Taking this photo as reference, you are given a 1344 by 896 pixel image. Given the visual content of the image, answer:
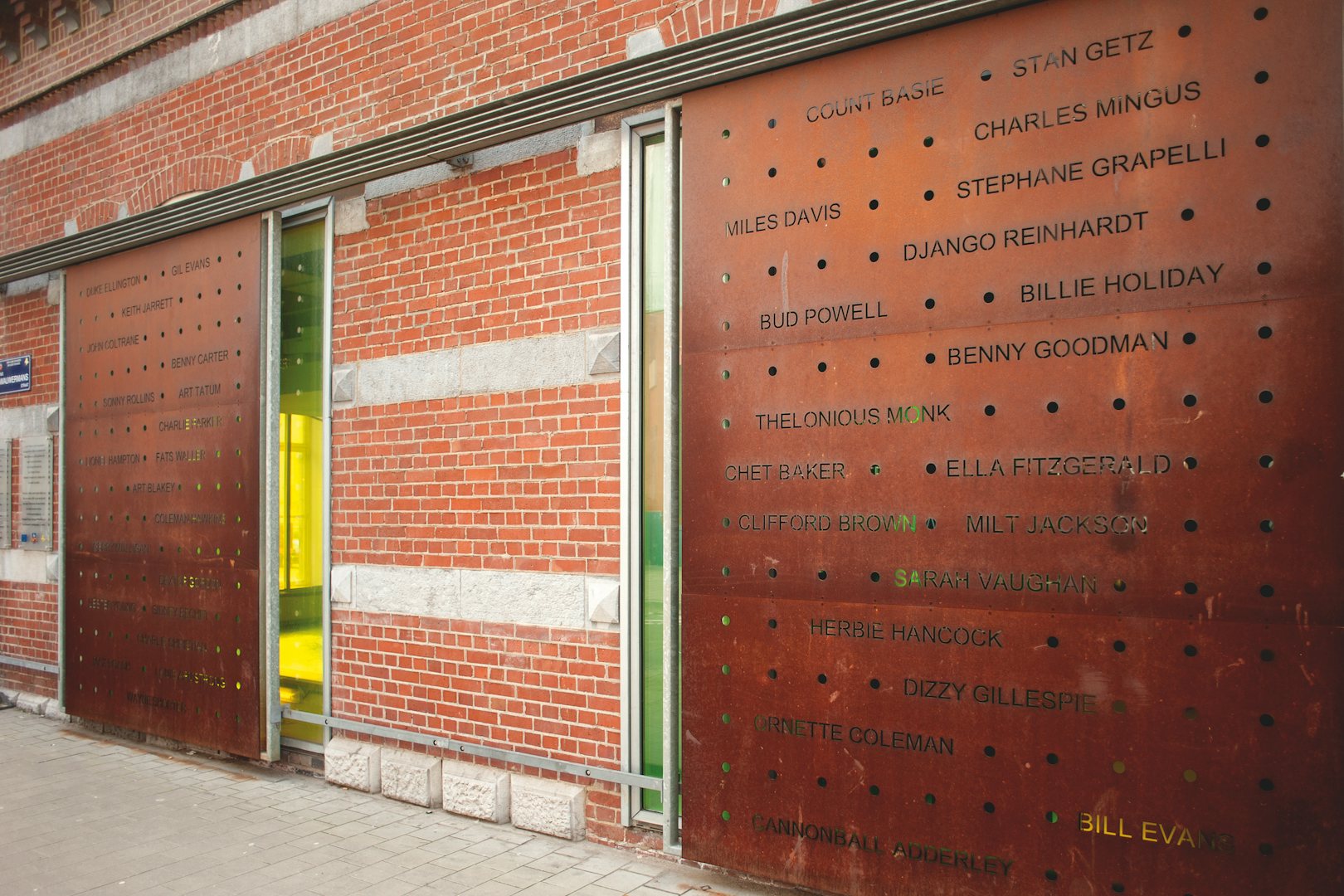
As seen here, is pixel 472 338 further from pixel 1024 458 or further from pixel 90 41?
pixel 90 41

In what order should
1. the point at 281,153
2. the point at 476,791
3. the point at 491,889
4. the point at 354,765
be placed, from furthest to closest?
the point at 281,153 < the point at 354,765 < the point at 476,791 < the point at 491,889

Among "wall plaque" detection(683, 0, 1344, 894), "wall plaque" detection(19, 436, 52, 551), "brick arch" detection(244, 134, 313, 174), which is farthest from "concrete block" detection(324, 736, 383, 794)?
"wall plaque" detection(19, 436, 52, 551)

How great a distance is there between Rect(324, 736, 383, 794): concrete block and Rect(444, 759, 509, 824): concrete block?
64cm

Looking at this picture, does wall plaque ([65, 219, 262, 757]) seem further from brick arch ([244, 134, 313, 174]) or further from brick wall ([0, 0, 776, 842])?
brick wall ([0, 0, 776, 842])

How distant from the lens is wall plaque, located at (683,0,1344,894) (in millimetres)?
3383

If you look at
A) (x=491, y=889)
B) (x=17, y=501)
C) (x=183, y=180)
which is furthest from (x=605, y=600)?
(x=17, y=501)

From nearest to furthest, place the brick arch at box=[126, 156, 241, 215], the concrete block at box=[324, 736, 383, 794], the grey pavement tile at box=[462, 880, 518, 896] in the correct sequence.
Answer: the grey pavement tile at box=[462, 880, 518, 896], the concrete block at box=[324, 736, 383, 794], the brick arch at box=[126, 156, 241, 215]

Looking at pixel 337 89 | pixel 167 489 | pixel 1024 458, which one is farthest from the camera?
pixel 167 489

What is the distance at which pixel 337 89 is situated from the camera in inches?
250

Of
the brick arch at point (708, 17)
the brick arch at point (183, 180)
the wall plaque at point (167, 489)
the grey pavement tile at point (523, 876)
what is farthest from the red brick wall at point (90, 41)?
the grey pavement tile at point (523, 876)

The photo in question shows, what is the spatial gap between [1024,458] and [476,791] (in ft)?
11.7

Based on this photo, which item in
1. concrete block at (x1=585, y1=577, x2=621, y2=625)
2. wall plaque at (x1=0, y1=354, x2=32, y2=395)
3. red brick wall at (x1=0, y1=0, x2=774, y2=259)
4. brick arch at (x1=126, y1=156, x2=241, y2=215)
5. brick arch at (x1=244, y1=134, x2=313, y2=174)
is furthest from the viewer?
wall plaque at (x1=0, y1=354, x2=32, y2=395)

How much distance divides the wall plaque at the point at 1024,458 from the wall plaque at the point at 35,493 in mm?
6905

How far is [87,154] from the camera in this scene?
8242mm
